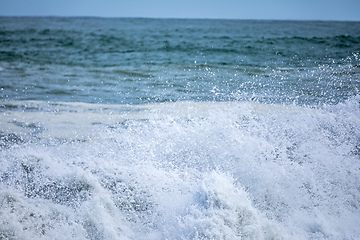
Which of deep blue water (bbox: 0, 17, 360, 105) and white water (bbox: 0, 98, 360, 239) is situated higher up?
deep blue water (bbox: 0, 17, 360, 105)

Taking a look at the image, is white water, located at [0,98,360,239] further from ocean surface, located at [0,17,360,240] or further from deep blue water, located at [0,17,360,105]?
deep blue water, located at [0,17,360,105]

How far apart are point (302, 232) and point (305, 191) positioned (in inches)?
20.3

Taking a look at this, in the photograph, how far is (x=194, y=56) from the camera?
11438 mm

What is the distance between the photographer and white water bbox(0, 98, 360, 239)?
2301mm

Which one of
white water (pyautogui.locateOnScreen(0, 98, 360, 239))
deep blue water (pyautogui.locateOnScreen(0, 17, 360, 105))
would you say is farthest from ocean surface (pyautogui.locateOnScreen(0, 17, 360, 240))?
deep blue water (pyautogui.locateOnScreen(0, 17, 360, 105))

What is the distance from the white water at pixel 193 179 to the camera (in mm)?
2301

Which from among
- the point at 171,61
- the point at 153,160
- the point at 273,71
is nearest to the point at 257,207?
the point at 153,160

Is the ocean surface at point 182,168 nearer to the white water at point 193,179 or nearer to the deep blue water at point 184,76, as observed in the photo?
the white water at point 193,179

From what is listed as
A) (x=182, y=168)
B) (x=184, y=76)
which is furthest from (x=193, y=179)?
(x=184, y=76)

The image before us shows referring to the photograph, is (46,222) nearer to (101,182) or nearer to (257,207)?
(101,182)

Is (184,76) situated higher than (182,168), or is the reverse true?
(184,76)

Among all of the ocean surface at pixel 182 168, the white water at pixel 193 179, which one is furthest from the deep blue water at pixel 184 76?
the white water at pixel 193 179

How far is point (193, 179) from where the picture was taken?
2816 millimetres

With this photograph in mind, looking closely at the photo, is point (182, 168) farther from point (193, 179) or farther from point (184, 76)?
point (184, 76)
